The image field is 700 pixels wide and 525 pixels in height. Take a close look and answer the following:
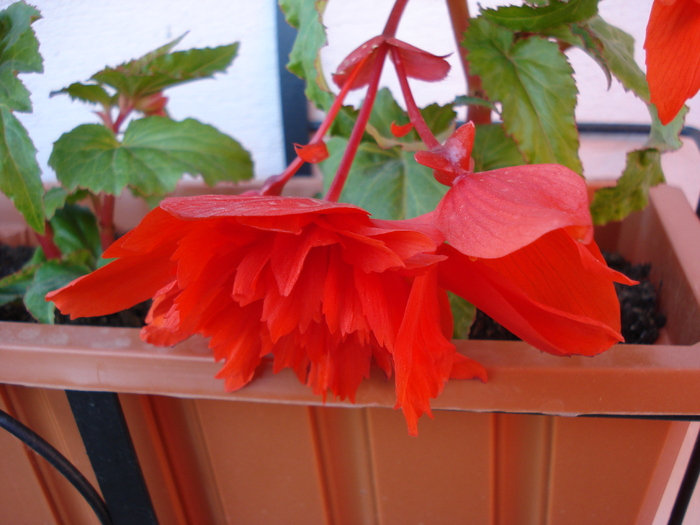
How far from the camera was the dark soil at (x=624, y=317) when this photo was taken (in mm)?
364

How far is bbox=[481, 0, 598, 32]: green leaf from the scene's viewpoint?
276 millimetres

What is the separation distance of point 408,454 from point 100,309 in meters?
0.19

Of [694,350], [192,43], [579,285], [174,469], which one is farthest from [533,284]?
[192,43]

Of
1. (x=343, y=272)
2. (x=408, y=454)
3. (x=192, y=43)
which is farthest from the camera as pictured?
(x=192, y=43)

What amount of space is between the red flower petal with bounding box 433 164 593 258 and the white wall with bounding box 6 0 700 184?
434mm

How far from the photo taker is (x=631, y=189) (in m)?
0.34

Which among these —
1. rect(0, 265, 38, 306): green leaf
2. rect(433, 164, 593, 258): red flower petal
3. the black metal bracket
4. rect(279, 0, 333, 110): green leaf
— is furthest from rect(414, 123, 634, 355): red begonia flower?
rect(0, 265, 38, 306): green leaf

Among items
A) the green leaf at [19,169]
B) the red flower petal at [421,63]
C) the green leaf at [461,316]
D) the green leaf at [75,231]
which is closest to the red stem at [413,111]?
the red flower petal at [421,63]

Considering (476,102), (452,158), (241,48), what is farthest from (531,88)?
(241,48)

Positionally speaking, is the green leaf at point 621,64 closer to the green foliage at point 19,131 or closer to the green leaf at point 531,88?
the green leaf at point 531,88

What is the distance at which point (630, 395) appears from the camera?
256 millimetres

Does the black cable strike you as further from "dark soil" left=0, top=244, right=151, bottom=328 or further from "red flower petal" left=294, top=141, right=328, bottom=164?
"red flower petal" left=294, top=141, right=328, bottom=164

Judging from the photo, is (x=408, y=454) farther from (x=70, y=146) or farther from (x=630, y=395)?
(x=70, y=146)

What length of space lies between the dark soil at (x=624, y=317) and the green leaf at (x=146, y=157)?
11cm
